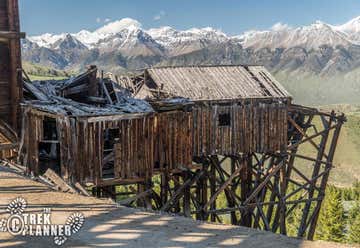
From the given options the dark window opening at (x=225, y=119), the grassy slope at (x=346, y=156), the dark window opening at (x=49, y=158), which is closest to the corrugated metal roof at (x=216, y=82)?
the dark window opening at (x=225, y=119)

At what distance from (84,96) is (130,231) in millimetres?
12453

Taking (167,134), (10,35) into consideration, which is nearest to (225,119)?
(167,134)

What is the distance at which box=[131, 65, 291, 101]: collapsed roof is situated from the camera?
2731 centimetres

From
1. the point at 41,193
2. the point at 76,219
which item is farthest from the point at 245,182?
the point at 76,219

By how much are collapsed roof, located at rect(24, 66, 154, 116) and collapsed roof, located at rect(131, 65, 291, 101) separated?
168 inches

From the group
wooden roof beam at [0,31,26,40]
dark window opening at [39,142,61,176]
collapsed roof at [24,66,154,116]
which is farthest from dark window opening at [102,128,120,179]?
wooden roof beam at [0,31,26,40]

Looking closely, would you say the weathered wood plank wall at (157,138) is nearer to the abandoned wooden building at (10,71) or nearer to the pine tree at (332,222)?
the abandoned wooden building at (10,71)

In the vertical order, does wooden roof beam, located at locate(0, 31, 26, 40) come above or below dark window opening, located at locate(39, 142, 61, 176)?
above

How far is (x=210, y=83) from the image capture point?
28.5m

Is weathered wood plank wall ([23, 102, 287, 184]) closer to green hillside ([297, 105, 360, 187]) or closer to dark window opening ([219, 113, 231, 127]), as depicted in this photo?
dark window opening ([219, 113, 231, 127])

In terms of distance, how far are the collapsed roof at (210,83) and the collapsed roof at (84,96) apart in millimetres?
4257

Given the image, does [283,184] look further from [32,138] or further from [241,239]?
[241,239]

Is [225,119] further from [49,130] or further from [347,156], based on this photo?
[347,156]

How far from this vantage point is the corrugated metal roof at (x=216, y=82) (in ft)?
90.0
